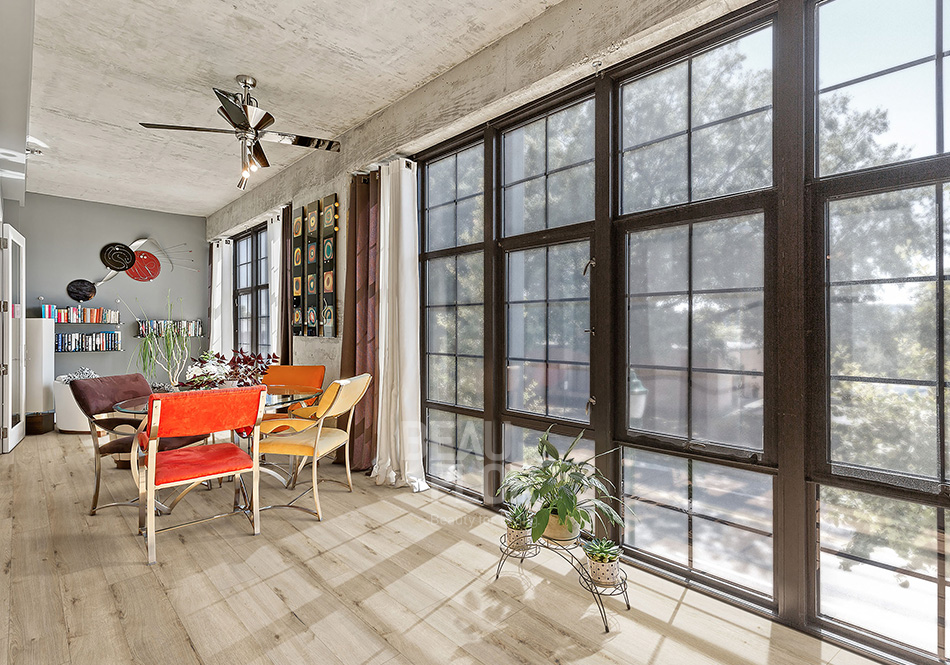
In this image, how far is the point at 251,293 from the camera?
23.2 feet

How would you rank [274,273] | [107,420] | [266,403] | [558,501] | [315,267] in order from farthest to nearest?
[274,273], [315,267], [107,420], [266,403], [558,501]

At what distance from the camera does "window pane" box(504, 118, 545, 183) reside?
10.8ft

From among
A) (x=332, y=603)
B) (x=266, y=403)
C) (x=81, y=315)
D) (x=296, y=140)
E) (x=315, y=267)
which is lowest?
(x=332, y=603)

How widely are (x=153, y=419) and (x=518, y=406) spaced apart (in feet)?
6.92

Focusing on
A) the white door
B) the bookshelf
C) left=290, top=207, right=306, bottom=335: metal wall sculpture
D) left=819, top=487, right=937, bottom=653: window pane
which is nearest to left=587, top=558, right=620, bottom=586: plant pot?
left=819, top=487, right=937, bottom=653: window pane

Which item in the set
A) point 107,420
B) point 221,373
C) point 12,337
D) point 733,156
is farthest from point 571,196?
point 12,337

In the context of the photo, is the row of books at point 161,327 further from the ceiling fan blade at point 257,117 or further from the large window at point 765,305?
the large window at point 765,305

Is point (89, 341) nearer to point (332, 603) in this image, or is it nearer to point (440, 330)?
point (440, 330)

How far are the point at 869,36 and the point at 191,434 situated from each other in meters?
3.66

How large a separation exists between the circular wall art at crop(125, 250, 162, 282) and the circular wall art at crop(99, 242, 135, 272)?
83 mm

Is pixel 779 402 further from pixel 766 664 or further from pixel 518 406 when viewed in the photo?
pixel 518 406

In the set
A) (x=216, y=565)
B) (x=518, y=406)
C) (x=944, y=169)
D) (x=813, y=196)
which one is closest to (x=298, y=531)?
(x=216, y=565)

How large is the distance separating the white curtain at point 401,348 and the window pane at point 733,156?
2.25m

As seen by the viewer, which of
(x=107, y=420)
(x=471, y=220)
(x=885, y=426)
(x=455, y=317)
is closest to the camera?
(x=885, y=426)
